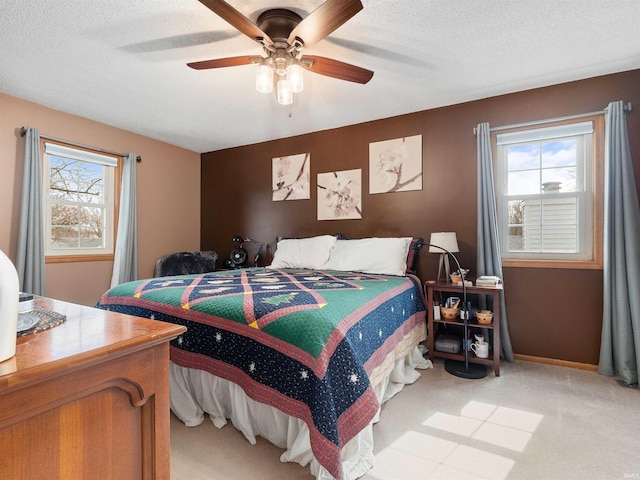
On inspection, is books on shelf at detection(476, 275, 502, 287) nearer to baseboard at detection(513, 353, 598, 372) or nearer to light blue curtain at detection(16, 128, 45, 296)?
baseboard at detection(513, 353, 598, 372)

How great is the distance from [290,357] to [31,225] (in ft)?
9.76

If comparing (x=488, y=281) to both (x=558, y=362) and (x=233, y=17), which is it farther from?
(x=233, y=17)

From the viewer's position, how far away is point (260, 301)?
5.76 feet

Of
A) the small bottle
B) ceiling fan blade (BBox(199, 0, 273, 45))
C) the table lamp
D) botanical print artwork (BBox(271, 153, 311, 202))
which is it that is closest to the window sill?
the table lamp

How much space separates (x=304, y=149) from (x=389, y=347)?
2769 mm

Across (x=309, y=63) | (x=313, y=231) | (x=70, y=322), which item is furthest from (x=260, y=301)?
(x=313, y=231)

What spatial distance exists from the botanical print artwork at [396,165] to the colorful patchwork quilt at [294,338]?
1481 millimetres

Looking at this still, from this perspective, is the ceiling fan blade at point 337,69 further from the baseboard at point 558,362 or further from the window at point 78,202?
the window at point 78,202

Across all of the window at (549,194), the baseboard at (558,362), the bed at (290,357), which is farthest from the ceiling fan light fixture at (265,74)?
the baseboard at (558,362)

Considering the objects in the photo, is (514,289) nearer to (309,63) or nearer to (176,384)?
(309,63)

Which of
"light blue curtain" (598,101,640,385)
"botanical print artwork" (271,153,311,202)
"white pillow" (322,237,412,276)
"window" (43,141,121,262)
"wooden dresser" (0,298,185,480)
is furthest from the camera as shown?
"botanical print artwork" (271,153,311,202)

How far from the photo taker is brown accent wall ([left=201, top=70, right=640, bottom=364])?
8.80ft

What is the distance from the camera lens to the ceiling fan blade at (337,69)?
196 centimetres

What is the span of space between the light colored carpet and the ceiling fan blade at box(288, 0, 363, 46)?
2.13 m
